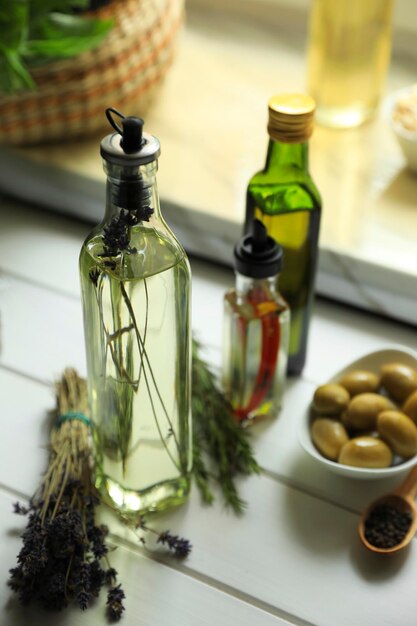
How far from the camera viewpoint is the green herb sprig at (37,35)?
3.02 feet

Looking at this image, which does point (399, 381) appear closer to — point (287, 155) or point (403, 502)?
point (403, 502)

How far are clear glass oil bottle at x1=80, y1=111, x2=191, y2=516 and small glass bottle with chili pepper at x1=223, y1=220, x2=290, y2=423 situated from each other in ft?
0.33

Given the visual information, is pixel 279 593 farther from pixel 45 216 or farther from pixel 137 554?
pixel 45 216

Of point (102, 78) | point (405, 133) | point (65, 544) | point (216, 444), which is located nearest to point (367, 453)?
point (216, 444)

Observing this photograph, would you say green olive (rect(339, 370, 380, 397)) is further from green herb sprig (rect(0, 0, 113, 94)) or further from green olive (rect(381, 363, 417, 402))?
green herb sprig (rect(0, 0, 113, 94))

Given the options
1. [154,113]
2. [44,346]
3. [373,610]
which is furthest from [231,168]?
[373,610]

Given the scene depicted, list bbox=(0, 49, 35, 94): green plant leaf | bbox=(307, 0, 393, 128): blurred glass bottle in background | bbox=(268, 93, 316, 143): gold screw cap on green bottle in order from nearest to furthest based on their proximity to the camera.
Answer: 1. bbox=(268, 93, 316, 143): gold screw cap on green bottle
2. bbox=(0, 49, 35, 94): green plant leaf
3. bbox=(307, 0, 393, 128): blurred glass bottle in background

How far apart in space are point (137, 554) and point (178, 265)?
0.24m

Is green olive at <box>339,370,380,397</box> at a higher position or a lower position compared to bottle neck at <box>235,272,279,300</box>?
lower

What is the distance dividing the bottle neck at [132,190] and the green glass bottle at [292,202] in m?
0.16

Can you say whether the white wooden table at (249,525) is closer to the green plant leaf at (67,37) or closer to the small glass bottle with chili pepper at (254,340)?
the small glass bottle with chili pepper at (254,340)

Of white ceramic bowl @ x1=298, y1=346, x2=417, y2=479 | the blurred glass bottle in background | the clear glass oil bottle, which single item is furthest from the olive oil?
the blurred glass bottle in background

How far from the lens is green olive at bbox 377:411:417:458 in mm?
722

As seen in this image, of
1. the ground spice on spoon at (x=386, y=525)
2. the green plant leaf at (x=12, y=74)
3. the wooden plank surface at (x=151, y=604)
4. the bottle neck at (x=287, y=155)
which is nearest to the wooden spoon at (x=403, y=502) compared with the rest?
the ground spice on spoon at (x=386, y=525)
